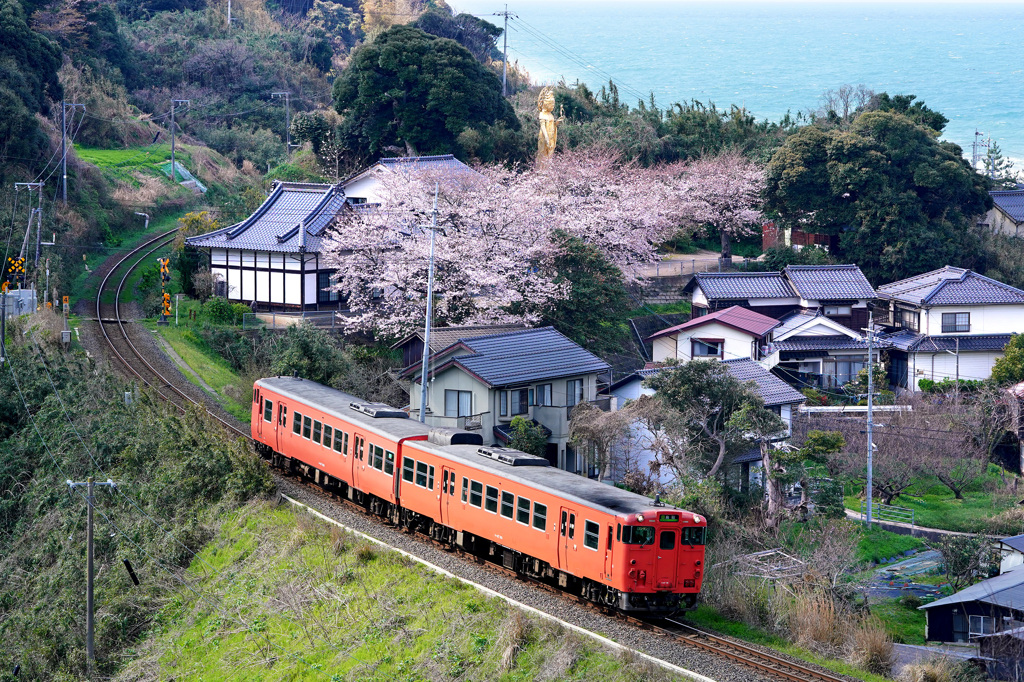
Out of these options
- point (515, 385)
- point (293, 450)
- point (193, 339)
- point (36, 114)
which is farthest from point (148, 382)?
point (36, 114)

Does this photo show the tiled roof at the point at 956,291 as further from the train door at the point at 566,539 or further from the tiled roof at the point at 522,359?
the train door at the point at 566,539

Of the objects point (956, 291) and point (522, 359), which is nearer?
point (522, 359)

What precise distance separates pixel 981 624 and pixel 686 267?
25.2 m

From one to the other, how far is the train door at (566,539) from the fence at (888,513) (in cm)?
1392

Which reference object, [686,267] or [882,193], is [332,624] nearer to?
[686,267]

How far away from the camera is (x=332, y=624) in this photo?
15.6 meters

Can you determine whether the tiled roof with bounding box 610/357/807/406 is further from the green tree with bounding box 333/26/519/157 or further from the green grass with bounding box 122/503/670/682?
the green tree with bounding box 333/26/519/157

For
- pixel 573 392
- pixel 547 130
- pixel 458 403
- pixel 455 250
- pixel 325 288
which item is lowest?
pixel 458 403

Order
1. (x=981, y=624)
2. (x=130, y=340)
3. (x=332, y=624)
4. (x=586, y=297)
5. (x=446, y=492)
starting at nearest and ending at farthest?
(x=332, y=624), (x=446, y=492), (x=981, y=624), (x=130, y=340), (x=586, y=297)

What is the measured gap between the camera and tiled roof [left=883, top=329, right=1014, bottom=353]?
34.8 meters

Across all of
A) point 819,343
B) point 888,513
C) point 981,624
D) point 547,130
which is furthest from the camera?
point 547,130

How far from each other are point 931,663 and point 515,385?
1189 centimetres

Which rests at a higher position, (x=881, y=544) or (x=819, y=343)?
(x=819, y=343)

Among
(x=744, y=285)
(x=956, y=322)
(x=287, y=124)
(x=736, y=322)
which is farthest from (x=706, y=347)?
(x=287, y=124)
